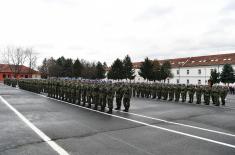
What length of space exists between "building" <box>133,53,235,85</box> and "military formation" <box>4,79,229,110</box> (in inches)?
1747

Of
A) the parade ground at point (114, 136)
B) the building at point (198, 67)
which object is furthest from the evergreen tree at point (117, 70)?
the parade ground at point (114, 136)

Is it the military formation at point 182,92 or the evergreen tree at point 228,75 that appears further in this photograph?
the evergreen tree at point 228,75

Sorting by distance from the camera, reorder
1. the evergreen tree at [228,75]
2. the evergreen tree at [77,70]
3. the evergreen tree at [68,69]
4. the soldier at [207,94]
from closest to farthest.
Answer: the soldier at [207,94], the evergreen tree at [228,75], the evergreen tree at [77,70], the evergreen tree at [68,69]

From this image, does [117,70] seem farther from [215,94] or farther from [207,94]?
[215,94]

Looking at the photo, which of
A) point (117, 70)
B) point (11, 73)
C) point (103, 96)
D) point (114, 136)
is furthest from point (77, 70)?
point (114, 136)

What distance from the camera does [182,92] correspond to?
1911cm

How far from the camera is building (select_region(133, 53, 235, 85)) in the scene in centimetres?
6333

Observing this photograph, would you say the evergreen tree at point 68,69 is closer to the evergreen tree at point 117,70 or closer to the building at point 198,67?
the evergreen tree at point 117,70

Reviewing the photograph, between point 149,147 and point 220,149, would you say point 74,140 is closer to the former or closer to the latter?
point 149,147

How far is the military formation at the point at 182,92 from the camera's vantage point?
58.2 feet

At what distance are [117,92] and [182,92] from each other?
7.39 metres

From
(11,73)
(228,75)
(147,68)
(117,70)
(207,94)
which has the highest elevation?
(147,68)

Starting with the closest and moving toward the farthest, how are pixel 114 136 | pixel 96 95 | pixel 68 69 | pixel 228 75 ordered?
pixel 114 136, pixel 96 95, pixel 228 75, pixel 68 69

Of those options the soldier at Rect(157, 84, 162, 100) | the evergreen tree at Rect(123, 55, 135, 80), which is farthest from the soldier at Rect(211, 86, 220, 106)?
the evergreen tree at Rect(123, 55, 135, 80)
